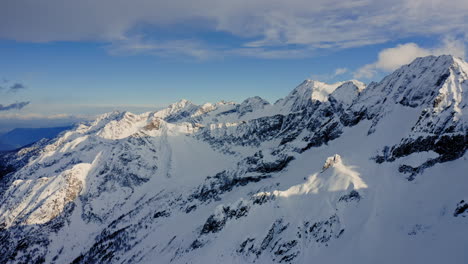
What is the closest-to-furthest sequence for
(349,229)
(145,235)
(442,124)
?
(349,229) < (442,124) < (145,235)

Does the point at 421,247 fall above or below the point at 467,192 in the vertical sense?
below

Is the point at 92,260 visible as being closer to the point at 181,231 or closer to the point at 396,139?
the point at 181,231

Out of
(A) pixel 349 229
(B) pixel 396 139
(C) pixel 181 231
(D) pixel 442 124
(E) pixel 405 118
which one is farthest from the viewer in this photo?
(C) pixel 181 231

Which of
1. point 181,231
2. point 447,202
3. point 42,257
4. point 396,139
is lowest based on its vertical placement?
point 42,257

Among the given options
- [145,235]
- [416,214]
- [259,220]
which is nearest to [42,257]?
[145,235]

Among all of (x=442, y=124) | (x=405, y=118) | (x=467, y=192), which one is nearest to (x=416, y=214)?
(x=467, y=192)

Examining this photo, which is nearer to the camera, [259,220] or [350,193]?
[350,193]

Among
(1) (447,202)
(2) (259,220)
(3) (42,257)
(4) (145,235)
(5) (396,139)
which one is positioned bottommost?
(3) (42,257)

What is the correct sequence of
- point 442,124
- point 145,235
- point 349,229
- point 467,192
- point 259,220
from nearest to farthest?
point 467,192
point 349,229
point 442,124
point 259,220
point 145,235

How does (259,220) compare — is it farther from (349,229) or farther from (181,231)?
(181,231)
